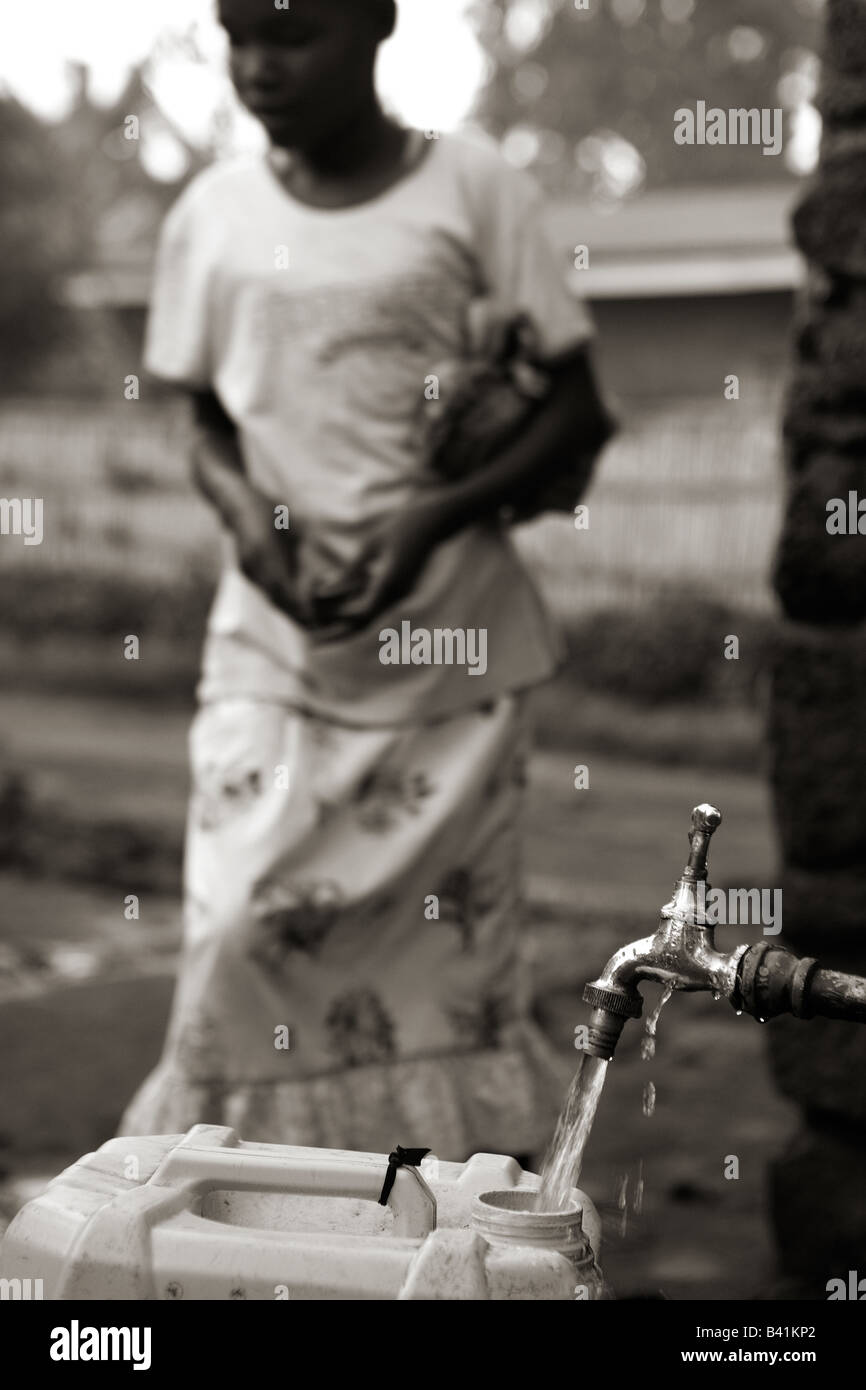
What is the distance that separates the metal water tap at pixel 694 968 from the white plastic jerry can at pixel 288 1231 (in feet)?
0.48

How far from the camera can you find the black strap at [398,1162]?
4.51ft

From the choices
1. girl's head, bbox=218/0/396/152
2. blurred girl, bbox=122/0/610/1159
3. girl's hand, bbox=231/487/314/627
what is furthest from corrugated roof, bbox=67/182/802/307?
girl's hand, bbox=231/487/314/627

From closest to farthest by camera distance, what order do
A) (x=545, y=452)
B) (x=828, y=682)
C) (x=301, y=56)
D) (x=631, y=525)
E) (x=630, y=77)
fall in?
1. (x=301, y=56)
2. (x=828, y=682)
3. (x=545, y=452)
4. (x=631, y=525)
5. (x=630, y=77)

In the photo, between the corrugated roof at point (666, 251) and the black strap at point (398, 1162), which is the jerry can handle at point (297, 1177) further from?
the corrugated roof at point (666, 251)

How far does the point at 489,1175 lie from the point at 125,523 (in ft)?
39.0

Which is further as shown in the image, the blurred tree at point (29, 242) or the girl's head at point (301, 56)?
the blurred tree at point (29, 242)

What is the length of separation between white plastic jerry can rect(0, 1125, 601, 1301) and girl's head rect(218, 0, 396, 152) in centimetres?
198

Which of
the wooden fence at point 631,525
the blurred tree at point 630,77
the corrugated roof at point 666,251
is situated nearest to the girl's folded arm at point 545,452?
the wooden fence at point 631,525

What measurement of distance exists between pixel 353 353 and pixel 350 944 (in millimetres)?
935

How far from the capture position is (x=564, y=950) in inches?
230

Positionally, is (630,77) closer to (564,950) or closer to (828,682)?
(564,950)

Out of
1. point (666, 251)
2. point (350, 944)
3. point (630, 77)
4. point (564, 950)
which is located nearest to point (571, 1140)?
point (350, 944)

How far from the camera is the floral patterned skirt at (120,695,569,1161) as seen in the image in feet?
10.2
